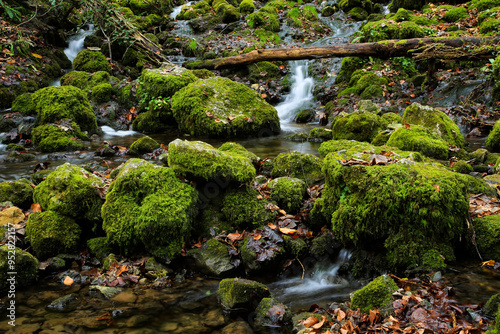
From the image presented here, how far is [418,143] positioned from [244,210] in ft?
12.6

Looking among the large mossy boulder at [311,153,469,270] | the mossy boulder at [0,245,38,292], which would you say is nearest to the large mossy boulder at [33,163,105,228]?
the mossy boulder at [0,245,38,292]

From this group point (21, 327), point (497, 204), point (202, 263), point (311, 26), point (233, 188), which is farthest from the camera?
point (311, 26)

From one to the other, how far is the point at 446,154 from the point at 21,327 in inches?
277

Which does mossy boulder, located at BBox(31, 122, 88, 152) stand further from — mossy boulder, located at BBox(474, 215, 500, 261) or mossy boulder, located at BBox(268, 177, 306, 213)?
mossy boulder, located at BBox(474, 215, 500, 261)

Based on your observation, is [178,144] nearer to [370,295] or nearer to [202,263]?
[202,263]

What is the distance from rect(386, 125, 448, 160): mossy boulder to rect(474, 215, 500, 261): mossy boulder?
2767mm

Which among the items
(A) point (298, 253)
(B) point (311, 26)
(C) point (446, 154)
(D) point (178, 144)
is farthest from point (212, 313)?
(B) point (311, 26)

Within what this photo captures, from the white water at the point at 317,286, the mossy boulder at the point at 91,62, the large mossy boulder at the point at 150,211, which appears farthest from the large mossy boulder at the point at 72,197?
the mossy boulder at the point at 91,62

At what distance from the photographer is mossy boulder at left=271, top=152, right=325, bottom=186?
581cm

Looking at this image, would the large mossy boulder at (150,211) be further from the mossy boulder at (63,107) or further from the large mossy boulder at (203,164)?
the mossy boulder at (63,107)

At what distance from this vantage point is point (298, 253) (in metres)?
4.25

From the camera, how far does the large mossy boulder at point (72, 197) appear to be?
15.6 ft

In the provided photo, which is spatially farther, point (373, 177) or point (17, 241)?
point (17, 241)

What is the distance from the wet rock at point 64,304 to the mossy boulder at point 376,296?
9.34ft
